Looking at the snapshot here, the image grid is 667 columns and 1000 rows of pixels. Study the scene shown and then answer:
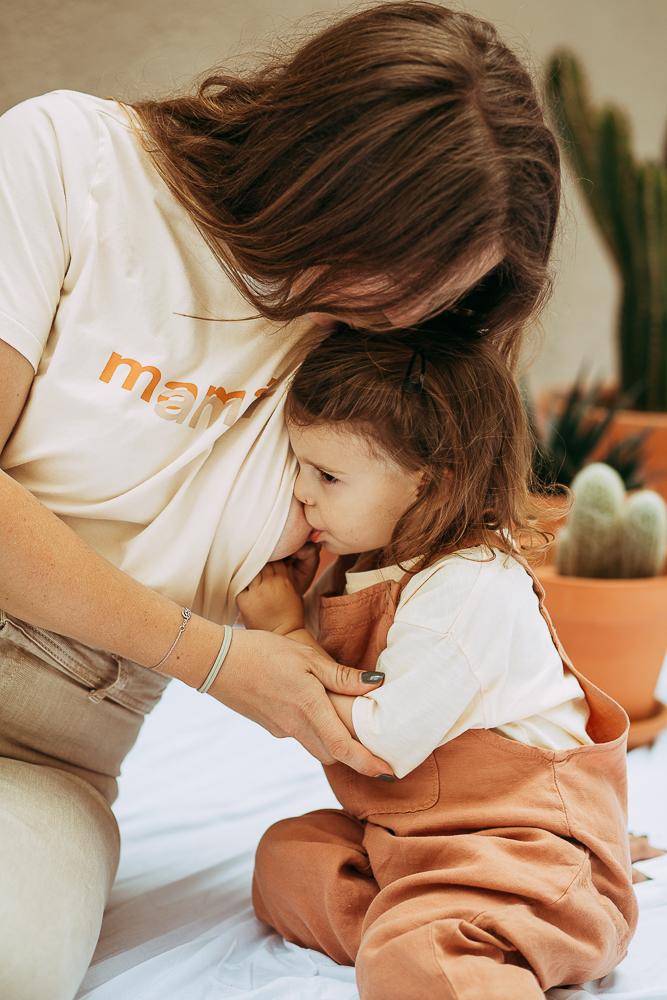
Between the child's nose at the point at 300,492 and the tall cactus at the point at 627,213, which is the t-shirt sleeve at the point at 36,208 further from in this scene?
the tall cactus at the point at 627,213

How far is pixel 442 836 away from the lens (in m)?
0.99

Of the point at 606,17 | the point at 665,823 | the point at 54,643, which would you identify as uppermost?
the point at 606,17

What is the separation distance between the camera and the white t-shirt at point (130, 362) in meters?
0.95

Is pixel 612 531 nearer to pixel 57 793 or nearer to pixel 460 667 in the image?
pixel 460 667

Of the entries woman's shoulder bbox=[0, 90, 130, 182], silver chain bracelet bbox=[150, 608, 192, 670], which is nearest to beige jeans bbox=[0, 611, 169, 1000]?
silver chain bracelet bbox=[150, 608, 192, 670]

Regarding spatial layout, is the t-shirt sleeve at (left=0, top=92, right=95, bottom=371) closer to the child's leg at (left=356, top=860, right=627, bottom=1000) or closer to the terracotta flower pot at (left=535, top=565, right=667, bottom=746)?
the child's leg at (left=356, top=860, right=627, bottom=1000)

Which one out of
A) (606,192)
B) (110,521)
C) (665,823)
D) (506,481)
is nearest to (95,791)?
(110,521)

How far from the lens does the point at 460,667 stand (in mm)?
976

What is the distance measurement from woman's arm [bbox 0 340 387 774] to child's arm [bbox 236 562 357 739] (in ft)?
0.19

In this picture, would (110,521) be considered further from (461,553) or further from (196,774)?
(196,774)

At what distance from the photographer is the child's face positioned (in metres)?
1.03

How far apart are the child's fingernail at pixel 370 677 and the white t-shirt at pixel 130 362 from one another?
0.53 feet

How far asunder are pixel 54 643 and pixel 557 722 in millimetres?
514

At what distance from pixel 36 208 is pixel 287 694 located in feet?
1.69
